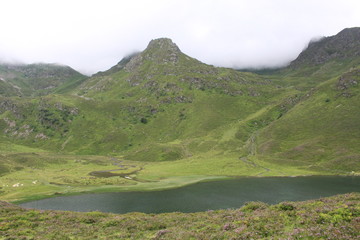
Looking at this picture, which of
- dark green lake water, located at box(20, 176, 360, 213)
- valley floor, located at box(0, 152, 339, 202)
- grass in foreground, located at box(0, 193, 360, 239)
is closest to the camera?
grass in foreground, located at box(0, 193, 360, 239)

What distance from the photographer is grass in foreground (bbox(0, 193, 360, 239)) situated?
20.2 m

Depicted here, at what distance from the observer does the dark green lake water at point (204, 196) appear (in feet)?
239

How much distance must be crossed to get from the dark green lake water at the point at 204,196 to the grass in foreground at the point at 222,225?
3143 cm

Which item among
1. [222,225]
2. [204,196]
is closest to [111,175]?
[204,196]

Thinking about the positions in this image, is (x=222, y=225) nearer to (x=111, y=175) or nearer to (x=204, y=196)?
(x=204, y=196)

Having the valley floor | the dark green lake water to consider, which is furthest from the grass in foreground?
the valley floor

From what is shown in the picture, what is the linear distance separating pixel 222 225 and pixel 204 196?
195 feet

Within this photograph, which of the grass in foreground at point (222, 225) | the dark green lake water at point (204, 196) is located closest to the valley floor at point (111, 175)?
the dark green lake water at point (204, 196)

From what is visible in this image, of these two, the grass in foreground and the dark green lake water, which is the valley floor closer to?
the dark green lake water

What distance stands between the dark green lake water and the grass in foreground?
31433 mm

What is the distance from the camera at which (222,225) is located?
27312 millimetres

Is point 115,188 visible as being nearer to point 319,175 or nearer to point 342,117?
point 319,175

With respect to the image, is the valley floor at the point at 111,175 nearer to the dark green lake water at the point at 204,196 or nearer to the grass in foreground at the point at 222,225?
the dark green lake water at the point at 204,196

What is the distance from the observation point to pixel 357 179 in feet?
354
